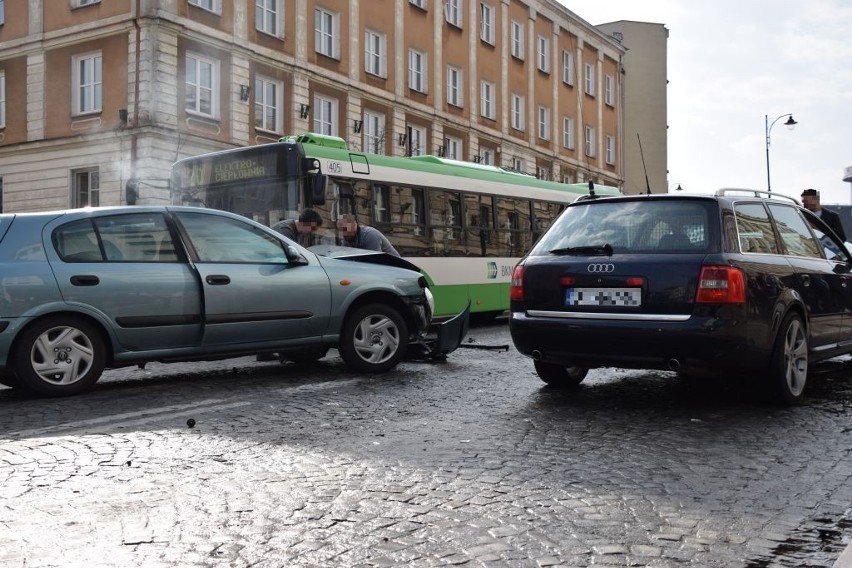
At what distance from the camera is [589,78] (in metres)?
51.6

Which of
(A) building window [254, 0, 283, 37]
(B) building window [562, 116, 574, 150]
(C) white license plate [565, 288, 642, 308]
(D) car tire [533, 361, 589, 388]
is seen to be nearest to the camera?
(C) white license plate [565, 288, 642, 308]

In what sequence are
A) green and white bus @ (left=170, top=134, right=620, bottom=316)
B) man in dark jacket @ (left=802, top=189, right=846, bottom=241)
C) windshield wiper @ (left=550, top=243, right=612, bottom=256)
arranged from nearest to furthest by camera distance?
1. windshield wiper @ (left=550, top=243, right=612, bottom=256)
2. man in dark jacket @ (left=802, top=189, right=846, bottom=241)
3. green and white bus @ (left=170, top=134, right=620, bottom=316)

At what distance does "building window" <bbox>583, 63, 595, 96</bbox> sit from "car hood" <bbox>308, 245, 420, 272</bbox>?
43.0 meters

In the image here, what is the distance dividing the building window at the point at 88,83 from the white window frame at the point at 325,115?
6.84 m

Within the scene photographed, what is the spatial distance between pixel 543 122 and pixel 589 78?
698 cm

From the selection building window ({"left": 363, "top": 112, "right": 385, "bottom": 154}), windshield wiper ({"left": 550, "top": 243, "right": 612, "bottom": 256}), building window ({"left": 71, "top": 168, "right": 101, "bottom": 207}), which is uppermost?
building window ({"left": 363, "top": 112, "right": 385, "bottom": 154})

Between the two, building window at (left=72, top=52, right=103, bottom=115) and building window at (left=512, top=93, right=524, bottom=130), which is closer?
building window at (left=72, top=52, right=103, bottom=115)

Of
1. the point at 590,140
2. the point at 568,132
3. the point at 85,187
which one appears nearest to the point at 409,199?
the point at 85,187

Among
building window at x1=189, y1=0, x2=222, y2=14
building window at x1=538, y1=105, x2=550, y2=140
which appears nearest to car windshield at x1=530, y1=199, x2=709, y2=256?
building window at x1=189, y1=0, x2=222, y2=14

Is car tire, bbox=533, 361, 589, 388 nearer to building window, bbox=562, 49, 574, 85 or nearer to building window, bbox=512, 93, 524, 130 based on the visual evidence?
building window, bbox=512, 93, 524, 130

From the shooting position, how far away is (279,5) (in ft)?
96.0

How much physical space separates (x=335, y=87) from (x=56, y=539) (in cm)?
2859

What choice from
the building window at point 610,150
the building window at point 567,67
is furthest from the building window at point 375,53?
the building window at point 610,150

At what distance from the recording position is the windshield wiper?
700cm
